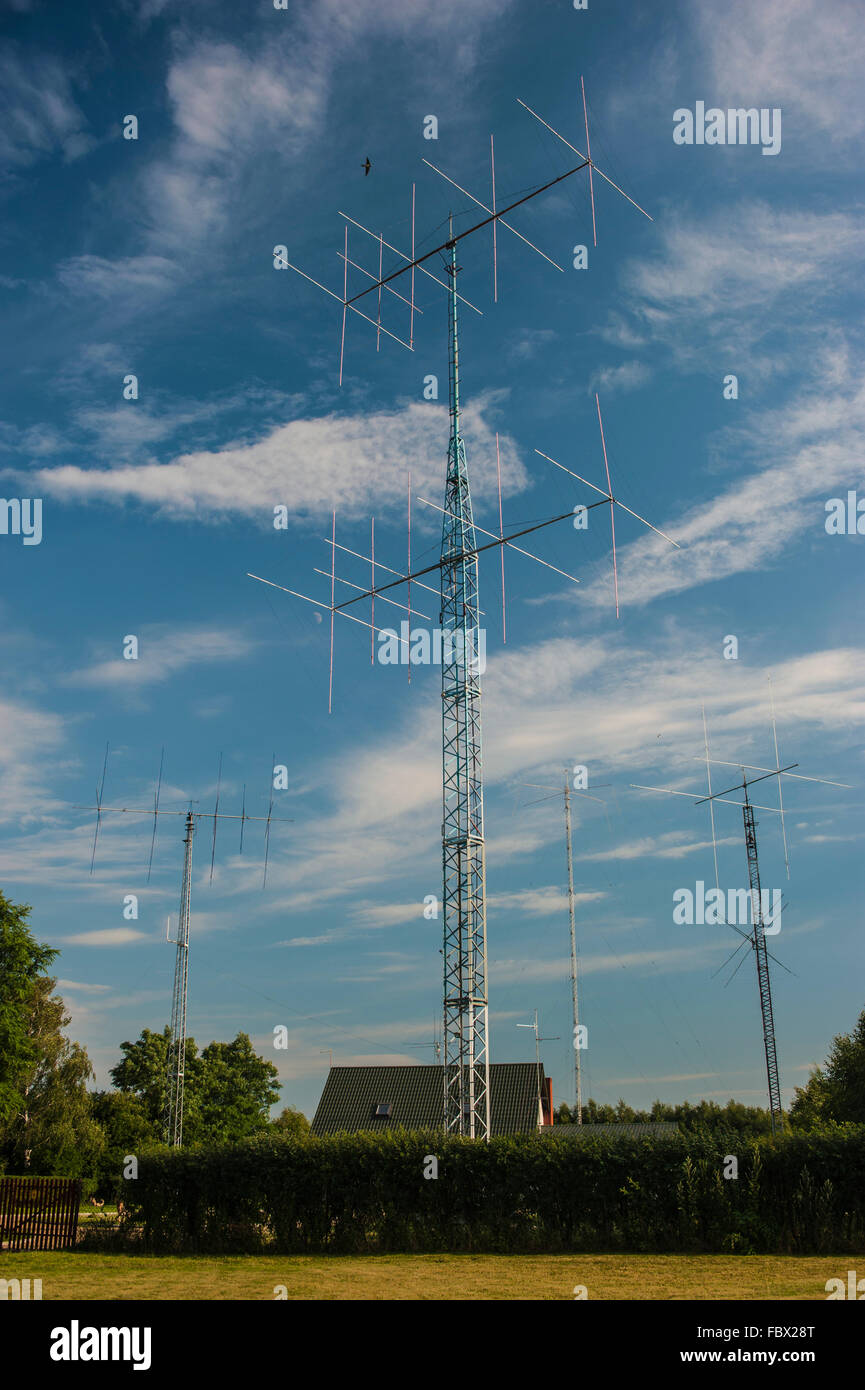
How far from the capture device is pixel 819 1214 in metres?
16.1

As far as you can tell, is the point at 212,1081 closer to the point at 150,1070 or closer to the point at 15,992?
the point at 150,1070

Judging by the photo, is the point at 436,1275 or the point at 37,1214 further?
the point at 37,1214

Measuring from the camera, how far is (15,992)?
34812mm

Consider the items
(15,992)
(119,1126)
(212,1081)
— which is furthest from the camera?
(212,1081)

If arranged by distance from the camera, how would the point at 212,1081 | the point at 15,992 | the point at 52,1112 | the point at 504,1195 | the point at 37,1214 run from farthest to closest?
1. the point at 212,1081
2. the point at 52,1112
3. the point at 15,992
4. the point at 37,1214
5. the point at 504,1195

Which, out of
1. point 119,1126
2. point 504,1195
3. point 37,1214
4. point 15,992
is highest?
point 15,992

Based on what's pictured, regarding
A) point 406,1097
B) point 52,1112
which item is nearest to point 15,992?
point 52,1112

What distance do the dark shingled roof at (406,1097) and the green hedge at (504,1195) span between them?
55.0 feet

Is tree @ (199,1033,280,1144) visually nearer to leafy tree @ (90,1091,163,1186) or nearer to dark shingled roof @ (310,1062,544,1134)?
leafy tree @ (90,1091,163,1186)

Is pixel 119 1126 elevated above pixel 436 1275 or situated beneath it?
situated beneath

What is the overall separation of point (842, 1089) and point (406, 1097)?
58.9 feet

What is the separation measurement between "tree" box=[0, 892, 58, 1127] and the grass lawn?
16859 mm

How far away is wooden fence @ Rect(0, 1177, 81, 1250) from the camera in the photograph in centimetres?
1914
